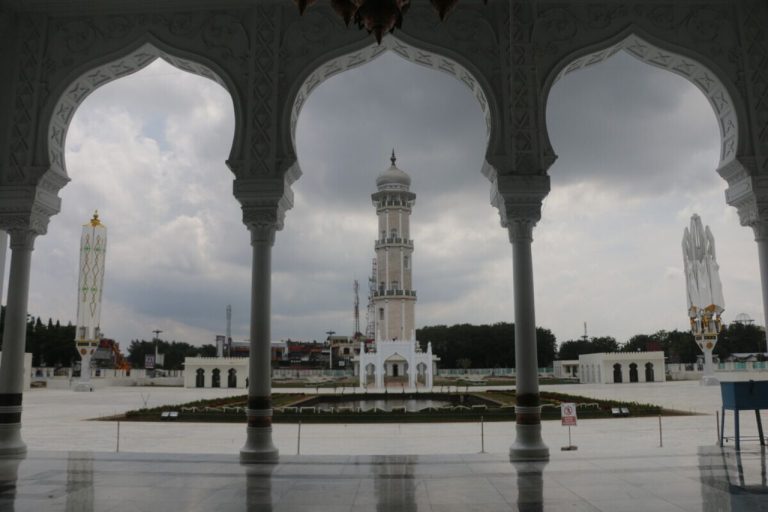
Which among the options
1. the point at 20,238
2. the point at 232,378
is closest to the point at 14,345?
the point at 20,238

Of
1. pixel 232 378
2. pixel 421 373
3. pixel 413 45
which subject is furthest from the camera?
pixel 421 373

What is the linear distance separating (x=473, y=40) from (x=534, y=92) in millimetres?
827

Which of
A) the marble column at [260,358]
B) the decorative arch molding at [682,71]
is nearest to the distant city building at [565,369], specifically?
the decorative arch molding at [682,71]

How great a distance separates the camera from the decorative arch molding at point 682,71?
6.41 m

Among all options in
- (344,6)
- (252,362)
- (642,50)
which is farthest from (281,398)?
(344,6)

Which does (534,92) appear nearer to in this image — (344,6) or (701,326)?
(344,6)

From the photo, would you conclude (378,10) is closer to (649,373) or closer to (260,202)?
(260,202)

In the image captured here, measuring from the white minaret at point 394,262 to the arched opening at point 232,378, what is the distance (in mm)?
8805

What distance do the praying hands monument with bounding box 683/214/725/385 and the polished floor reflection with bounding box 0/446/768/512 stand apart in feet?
64.5

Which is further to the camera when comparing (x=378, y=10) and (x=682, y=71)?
(x=682, y=71)

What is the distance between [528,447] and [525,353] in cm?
83

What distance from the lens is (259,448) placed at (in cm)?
583

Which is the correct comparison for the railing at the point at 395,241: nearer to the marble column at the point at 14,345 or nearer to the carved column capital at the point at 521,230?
the carved column capital at the point at 521,230

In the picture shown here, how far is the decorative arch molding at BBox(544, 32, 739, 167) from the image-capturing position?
21.0ft
